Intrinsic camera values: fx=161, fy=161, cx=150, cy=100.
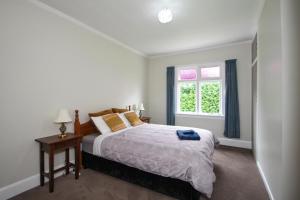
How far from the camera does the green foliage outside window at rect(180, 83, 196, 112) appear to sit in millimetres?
4781

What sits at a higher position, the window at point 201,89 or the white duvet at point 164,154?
the window at point 201,89

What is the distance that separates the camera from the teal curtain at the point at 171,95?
492cm

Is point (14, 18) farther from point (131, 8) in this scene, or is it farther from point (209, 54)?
point (209, 54)

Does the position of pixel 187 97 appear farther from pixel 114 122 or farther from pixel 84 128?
pixel 84 128

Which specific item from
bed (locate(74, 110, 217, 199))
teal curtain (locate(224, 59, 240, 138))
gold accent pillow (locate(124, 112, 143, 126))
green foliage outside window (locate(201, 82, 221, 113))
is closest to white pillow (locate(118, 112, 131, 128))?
gold accent pillow (locate(124, 112, 143, 126))

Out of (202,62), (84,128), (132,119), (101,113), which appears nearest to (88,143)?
(84,128)

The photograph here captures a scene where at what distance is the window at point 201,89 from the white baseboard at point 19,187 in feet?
12.4

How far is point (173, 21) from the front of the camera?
2969 mm

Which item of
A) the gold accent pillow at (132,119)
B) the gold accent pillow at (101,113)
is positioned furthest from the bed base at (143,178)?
the gold accent pillow at (132,119)

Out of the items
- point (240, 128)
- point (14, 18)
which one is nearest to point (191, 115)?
point (240, 128)

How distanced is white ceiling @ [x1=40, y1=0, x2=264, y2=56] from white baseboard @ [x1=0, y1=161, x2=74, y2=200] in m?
2.61

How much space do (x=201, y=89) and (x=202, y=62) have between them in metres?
0.77

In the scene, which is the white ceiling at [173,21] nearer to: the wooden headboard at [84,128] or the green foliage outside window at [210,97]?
the green foliage outside window at [210,97]

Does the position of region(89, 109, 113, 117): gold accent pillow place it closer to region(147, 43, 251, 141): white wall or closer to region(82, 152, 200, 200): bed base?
region(82, 152, 200, 200): bed base
